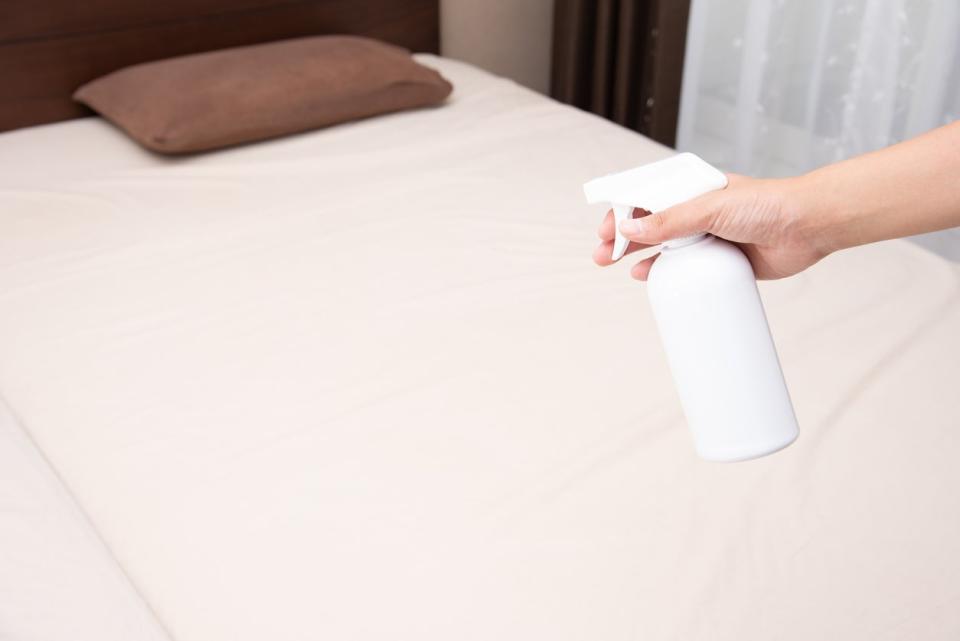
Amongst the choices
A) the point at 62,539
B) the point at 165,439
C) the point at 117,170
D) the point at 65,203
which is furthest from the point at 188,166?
the point at 62,539

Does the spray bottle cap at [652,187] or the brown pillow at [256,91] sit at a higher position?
the spray bottle cap at [652,187]

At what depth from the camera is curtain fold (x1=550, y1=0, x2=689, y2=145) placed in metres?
2.77

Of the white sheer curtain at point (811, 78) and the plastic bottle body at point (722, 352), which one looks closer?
the plastic bottle body at point (722, 352)

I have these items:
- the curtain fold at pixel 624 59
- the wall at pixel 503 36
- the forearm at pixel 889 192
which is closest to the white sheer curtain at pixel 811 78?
the curtain fold at pixel 624 59

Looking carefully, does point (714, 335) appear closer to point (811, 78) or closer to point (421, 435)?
point (421, 435)

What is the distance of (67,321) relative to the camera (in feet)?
4.73

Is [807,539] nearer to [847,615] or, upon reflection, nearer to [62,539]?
[847,615]

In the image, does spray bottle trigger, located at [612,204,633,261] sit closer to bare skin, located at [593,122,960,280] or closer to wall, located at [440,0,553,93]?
bare skin, located at [593,122,960,280]

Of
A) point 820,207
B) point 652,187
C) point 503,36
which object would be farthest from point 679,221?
point 503,36

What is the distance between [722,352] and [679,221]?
0.12 meters

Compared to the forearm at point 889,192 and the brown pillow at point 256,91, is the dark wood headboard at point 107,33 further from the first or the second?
the forearm at point 889,192

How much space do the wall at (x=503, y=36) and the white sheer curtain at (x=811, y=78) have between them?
51 cm

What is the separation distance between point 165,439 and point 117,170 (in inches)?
36.4

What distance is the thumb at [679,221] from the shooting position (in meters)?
0.87
